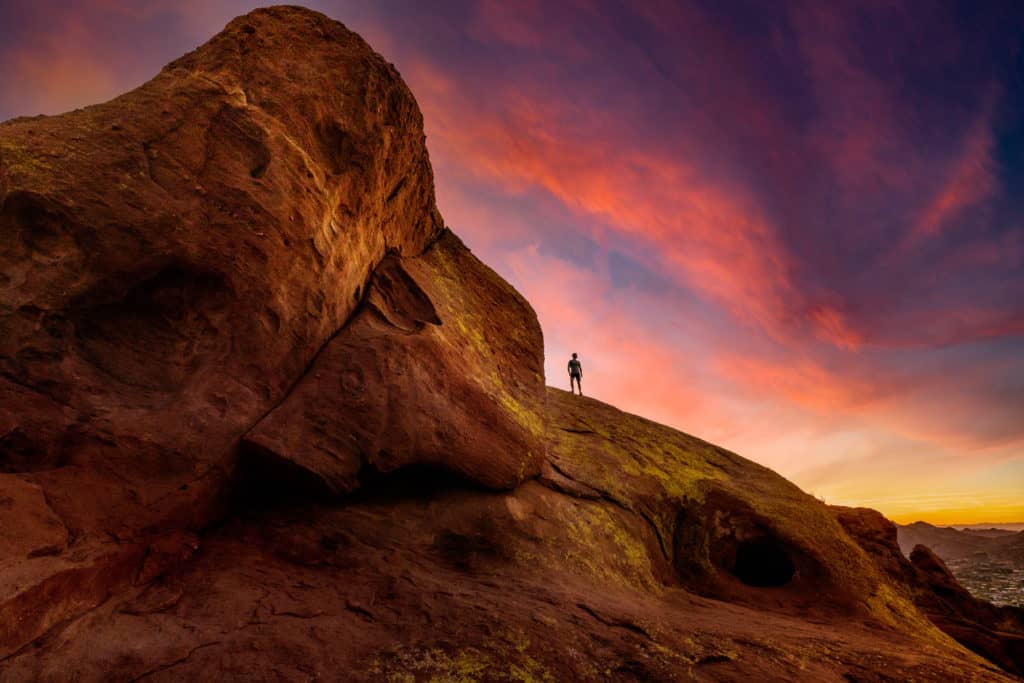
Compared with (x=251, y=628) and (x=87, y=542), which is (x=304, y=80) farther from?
(x=251, y=628)

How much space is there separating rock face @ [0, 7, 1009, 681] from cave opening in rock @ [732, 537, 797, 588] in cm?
150

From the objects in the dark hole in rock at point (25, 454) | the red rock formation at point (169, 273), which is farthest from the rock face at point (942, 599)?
the dark hole in rock at point (25, 454)

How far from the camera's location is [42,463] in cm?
752

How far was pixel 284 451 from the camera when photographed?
9.11 m

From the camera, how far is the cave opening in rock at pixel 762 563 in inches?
623

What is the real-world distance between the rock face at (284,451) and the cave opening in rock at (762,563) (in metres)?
1.50

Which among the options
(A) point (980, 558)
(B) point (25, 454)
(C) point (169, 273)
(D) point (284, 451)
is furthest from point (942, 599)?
(A) point (980, 558)

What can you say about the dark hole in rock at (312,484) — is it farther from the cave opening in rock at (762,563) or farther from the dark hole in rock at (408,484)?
the cave opening in rock at (762,563)

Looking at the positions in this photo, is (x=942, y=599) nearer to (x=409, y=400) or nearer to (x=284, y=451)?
(x=409, y=400)

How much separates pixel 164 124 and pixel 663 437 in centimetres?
1862

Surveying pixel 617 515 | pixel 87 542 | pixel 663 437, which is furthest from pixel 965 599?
pixel 87 542

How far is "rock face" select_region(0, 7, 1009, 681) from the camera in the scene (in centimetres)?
664

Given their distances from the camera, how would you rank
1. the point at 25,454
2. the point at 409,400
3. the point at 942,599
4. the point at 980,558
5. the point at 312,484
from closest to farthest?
the point at 25,454 < the point at 312,484 < the point at 409,400 < the point at 942,599 < the point at 980,558

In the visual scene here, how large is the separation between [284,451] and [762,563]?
15.6 metres
